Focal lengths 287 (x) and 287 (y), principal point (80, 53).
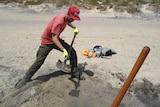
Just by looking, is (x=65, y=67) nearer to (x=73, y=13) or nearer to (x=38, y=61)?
(x=38, y=61)

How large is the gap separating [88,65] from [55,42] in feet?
6.95

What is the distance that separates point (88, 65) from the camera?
22.9ft

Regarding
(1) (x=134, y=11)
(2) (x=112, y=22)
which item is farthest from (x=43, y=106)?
(1) (x=134, y=11)

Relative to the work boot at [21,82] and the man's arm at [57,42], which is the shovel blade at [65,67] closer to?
the work boot at [21,82]

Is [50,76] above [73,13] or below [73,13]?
below

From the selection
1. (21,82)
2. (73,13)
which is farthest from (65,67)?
(73,13)

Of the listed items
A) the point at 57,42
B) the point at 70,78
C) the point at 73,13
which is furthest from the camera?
the point at 70,78

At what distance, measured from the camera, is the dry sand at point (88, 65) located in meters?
5.05

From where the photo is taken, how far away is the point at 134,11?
15656mm

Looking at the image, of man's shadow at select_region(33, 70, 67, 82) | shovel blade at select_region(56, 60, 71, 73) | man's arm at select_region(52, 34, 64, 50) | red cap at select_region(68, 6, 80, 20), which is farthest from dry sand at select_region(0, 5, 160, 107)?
red cap at select_region(68, 6, 80, 20)

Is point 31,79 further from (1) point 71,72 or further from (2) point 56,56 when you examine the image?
(2) point 56,56

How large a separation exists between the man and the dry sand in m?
0.23

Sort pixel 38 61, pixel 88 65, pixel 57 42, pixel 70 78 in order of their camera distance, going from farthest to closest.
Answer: pixel 88 65 < pixel 70 78 < pixel 38 61 < pixel 57 42

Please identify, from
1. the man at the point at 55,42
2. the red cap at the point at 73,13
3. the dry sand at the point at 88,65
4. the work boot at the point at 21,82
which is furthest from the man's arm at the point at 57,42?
the work boot at the point at 21,82
